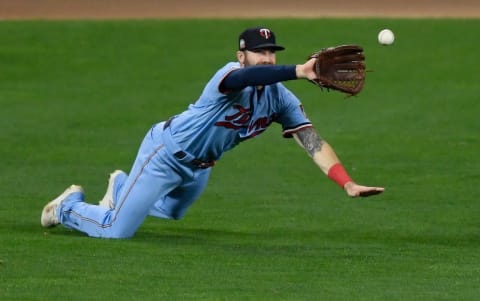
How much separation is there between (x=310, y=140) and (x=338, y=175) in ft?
1.47

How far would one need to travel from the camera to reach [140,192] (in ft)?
32.8

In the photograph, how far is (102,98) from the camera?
70.2ft

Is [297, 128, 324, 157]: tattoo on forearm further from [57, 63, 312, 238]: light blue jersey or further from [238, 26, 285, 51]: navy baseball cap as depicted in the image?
[238, 26, 285, 51]: navy baseball cap

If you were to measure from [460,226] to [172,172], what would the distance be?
266 centimetres

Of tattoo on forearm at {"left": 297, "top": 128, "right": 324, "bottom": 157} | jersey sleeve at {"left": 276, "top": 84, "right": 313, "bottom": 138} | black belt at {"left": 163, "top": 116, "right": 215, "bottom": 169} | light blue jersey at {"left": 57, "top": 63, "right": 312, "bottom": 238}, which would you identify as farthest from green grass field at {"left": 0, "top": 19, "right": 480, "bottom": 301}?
jersey sleeve at {"left": 276, "top": 84, "right": 313, "bottom": 138}

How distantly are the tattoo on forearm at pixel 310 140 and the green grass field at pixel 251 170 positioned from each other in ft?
2.37

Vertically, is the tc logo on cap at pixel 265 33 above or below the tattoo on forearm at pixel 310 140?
above

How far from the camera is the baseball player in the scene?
953 cm

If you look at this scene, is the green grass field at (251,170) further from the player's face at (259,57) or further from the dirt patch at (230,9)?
the dirt patch at (230,9)

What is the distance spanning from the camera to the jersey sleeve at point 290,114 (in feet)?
32.2

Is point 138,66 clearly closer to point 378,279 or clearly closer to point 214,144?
point 214,144

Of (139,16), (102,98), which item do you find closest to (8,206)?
(102,98)

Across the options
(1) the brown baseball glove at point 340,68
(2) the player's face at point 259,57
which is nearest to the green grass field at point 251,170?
(1) the brown baseball glove at point 340,68

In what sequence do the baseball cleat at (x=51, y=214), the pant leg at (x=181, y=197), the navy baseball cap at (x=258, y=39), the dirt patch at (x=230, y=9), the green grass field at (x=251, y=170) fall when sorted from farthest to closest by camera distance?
1. the dirt patch at (x=230, y=9)
2. the baseball cleat at (x=51, y=214)
3. the pant leg at (x=181, y=197)
4. the navy baseball cap at (x=258, y=39)
5. the green grass field at (x=251, y=170)
